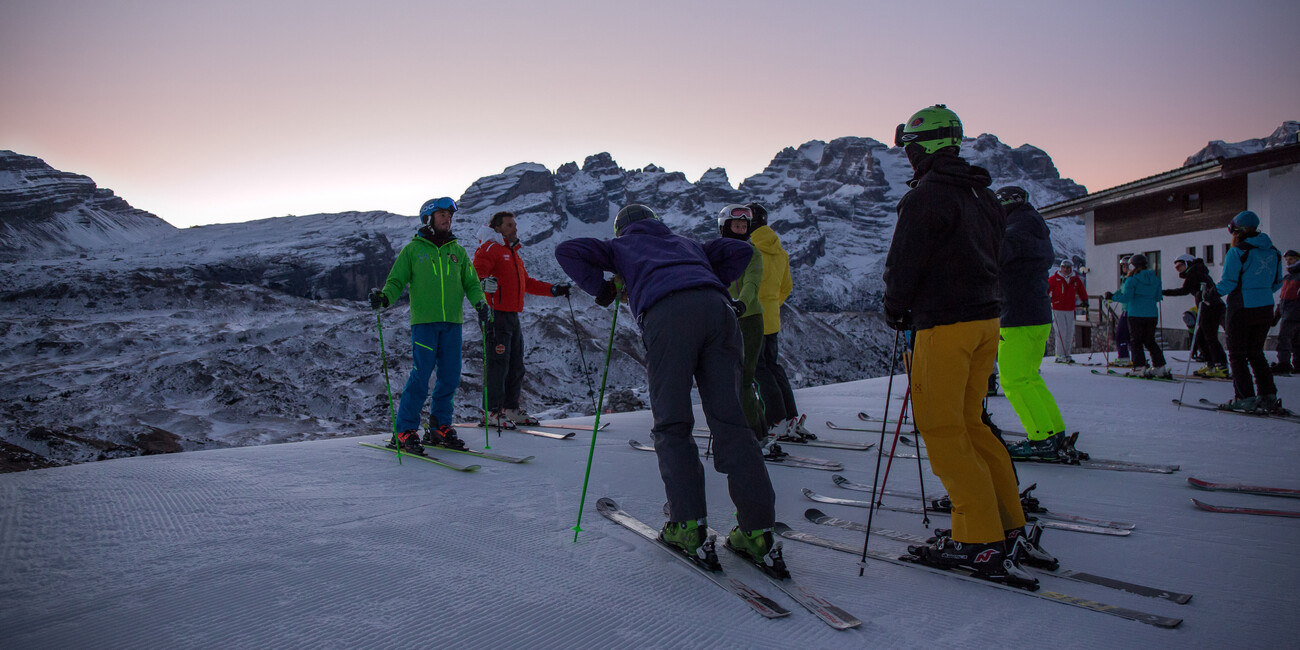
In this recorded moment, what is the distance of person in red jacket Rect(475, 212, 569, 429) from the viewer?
19.7ft

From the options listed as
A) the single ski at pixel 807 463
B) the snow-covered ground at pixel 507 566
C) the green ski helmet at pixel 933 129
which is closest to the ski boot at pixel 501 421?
the snow-covered ground at pixel 507 566

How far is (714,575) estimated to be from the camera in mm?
2449

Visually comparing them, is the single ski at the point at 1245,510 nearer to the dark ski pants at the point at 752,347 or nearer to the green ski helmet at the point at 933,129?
the green ski helmet at the point at 933,129

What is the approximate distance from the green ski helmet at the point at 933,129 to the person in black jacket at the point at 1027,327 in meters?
1.75

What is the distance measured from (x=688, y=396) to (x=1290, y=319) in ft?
37.9

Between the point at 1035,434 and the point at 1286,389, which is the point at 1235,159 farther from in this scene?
the point at 1035,434

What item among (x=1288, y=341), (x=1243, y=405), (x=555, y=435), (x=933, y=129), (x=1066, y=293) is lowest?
(x=555, y=435)

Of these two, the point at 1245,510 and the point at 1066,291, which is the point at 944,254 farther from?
the point at 1066,291

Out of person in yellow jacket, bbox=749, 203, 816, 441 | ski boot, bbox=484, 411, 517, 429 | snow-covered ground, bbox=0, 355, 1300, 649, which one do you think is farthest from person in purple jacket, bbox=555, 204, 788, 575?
ski boot, bbox=484, 411, 517, 429

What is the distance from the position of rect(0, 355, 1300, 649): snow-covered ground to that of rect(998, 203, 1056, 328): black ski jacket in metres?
1.01

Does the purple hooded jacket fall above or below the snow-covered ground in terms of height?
above

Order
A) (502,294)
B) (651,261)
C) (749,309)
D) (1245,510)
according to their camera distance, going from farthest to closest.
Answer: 1. (502,294)
2. (749,309)
3. (1245,510)
4. (651,261)

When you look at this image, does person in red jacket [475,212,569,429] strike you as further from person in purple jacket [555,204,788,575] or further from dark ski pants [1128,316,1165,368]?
dark ski pants [1128,316,1165,368]

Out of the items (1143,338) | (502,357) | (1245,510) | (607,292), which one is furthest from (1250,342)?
(502,357)
